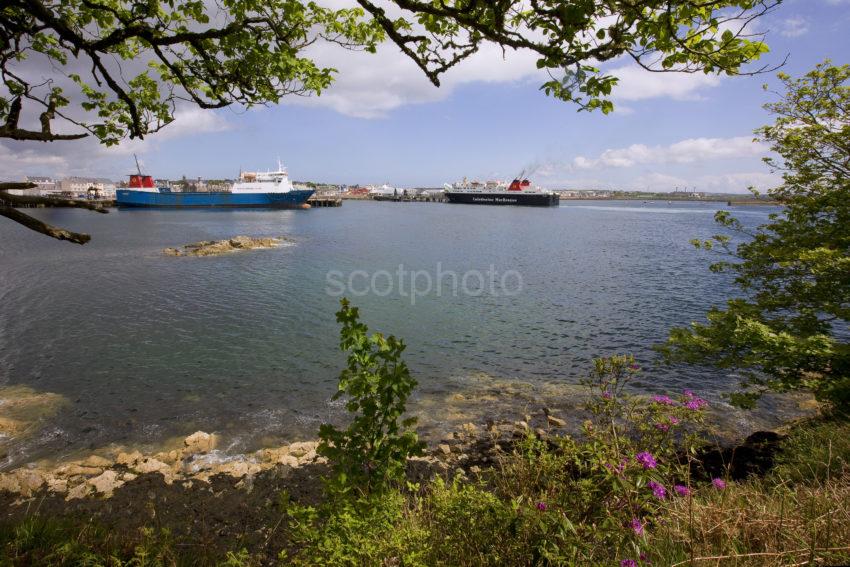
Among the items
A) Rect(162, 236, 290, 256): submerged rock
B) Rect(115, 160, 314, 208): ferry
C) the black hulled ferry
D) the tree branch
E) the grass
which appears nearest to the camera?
the grass

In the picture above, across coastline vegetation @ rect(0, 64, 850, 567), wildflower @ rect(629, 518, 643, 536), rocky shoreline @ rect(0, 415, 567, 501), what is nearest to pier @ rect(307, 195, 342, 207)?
rocky shoreline @ rect(0, 415, 567, 501)

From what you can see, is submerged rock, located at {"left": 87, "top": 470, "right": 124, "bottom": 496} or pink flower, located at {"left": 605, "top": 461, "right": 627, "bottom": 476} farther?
submerged rock, located at {"left": 87, "top": 470, "right": 124, "bottom": 496}

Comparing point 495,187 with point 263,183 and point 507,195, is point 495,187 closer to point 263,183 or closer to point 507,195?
point 507,195

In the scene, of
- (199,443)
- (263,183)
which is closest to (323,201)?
(263,183)

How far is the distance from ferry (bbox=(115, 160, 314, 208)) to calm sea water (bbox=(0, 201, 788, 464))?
7415 centimetres

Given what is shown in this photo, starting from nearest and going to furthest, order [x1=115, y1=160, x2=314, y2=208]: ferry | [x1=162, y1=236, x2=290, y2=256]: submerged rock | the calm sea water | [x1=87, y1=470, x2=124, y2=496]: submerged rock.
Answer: [x1=87, y1=470, x2=124, y2=496]: submerged rock → the calm sea water → [x1=162, y1=236, x2=290, y2=256]: submerged rock → [x1=115, y1=160, x2=314, y2=208]: ferry

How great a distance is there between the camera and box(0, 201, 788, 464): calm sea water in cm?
1177

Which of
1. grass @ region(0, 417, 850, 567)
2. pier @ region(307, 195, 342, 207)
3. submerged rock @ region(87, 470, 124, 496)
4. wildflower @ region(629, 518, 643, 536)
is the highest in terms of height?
pier @ region(307, 195, 342, 207)

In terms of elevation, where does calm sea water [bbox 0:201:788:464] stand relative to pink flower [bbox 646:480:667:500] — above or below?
below

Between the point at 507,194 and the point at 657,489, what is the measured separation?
155m

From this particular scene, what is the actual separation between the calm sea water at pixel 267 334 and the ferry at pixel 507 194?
120 meters

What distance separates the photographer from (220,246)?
41.6 meters

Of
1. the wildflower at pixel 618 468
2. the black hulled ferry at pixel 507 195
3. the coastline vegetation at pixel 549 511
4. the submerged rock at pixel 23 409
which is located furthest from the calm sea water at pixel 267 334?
the black hulled ferry at pixel 507 195

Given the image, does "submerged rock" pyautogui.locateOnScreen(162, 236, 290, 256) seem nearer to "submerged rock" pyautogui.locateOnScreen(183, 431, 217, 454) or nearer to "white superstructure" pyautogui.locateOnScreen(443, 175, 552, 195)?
"submerged rock" pyautogui.locateOnScreen(183, 431, 217, 454)
